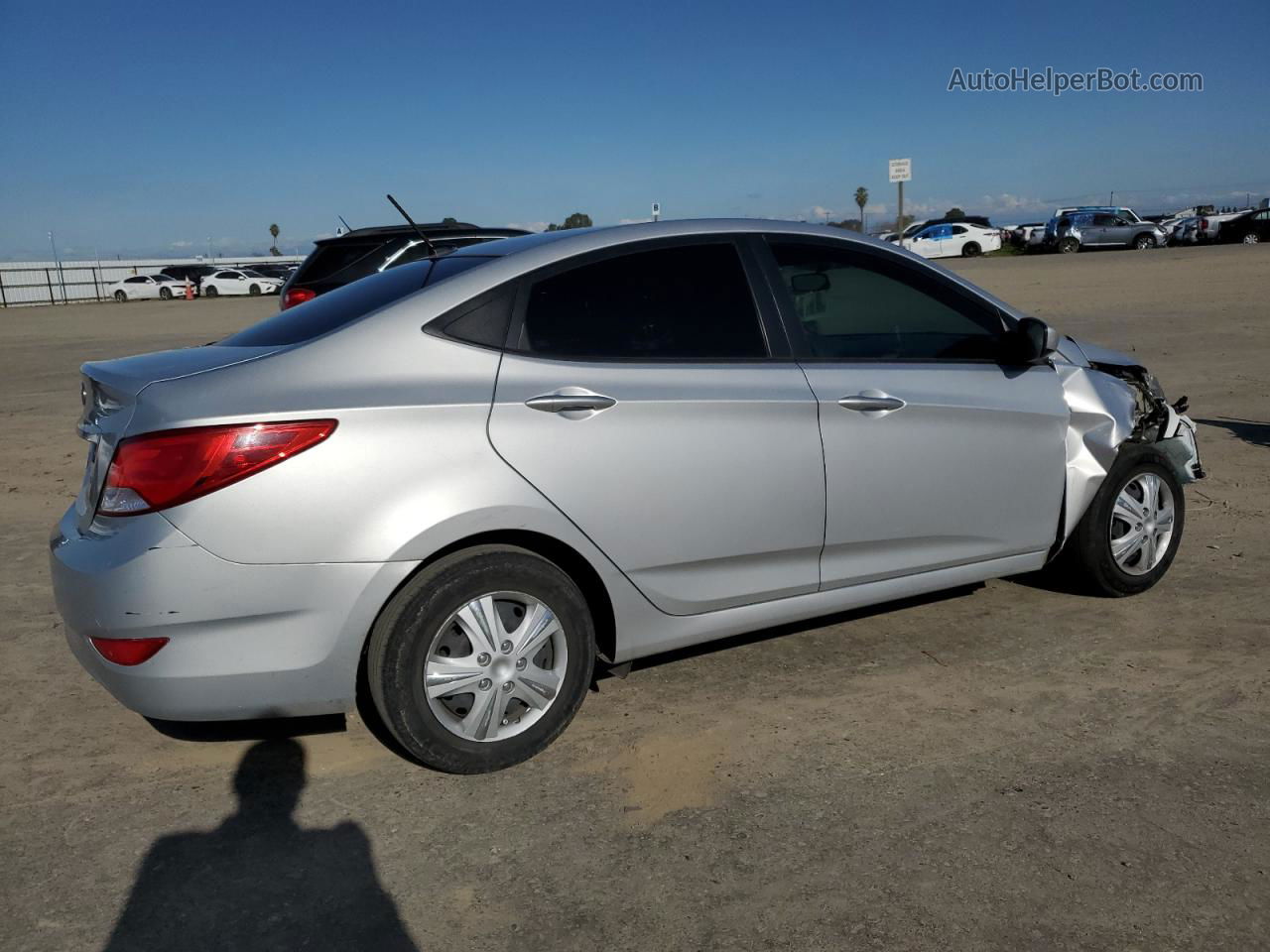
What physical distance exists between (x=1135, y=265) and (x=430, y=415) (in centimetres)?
3035

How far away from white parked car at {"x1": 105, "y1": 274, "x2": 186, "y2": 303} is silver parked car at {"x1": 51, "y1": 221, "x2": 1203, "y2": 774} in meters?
49.7

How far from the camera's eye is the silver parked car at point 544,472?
3154 millimetres

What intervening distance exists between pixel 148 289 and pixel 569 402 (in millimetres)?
51879

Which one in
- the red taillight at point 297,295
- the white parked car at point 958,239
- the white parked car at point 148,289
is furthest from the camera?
the white parked car at point 148,289

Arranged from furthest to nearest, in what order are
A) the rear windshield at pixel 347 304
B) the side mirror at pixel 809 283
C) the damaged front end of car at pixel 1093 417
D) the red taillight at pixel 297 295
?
the red taillight at pixel 297 295 < the damaged front end of car at pixel 1093 417 < the side mirror at pixel 809 283 < the rear windshield at pixel 347 304

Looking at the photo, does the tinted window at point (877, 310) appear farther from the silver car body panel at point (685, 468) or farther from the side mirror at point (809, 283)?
the silver car body panel at point (685, 468)

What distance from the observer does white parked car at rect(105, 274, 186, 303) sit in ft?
162

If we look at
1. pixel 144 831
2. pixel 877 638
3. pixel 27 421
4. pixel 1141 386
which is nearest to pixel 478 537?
pixel 144 831

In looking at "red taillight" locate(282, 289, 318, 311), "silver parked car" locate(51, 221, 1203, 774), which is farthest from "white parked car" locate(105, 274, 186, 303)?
"silver parked car" locate(51, 221, 1203, 774)

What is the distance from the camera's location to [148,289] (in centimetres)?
5006

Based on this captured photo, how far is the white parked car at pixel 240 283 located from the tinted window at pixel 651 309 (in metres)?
47.3

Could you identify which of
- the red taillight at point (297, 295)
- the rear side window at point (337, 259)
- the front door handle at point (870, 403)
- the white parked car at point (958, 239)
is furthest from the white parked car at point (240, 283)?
the front door handle at point (870, 403)

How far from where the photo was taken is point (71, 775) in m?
3.65

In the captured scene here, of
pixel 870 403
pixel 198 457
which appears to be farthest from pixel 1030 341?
pixel 198 457
